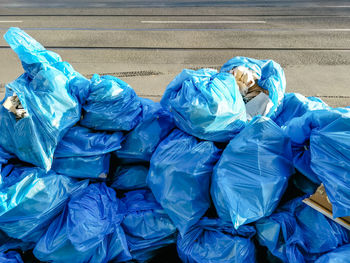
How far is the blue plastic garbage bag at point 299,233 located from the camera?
1.79 metres

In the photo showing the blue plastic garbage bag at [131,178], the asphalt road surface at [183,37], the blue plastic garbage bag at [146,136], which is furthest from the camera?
the asphalt road surface at [183,37]

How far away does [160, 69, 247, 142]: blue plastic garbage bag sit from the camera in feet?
6.32

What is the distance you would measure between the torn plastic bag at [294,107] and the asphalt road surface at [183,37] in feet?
5.46

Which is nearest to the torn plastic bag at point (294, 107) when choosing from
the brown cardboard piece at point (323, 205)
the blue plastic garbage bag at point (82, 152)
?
the brown cardboard piece at point (323, 205)

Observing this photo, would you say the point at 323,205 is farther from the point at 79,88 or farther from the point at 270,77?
the point at 79,88

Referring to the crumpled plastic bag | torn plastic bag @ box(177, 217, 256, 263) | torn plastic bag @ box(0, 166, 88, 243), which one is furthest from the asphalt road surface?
torn plastic bag @ box(177, 217, 256, 263)

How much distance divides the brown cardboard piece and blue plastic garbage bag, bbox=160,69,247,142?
22.7 inches

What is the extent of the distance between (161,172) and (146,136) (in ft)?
1.06

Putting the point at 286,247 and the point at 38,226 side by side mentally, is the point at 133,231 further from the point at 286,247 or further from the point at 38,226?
the point at 286,247

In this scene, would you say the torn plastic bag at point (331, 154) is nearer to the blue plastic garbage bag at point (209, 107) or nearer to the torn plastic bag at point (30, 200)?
the blue plastic garbage bag at point (209, 107)

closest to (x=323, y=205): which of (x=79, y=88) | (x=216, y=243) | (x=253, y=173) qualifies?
(x=253, y=173)

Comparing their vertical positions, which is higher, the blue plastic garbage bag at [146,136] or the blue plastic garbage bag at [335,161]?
the blue plastic garbage bag at [335,161]

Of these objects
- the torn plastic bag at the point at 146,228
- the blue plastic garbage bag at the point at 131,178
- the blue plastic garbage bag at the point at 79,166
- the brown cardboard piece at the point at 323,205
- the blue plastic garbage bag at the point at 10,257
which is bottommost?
the blue plastic garbage bag at the point at 10,257

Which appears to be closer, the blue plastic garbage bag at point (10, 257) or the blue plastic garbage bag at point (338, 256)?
the blue plastic garbage bag at point (338, 256)
